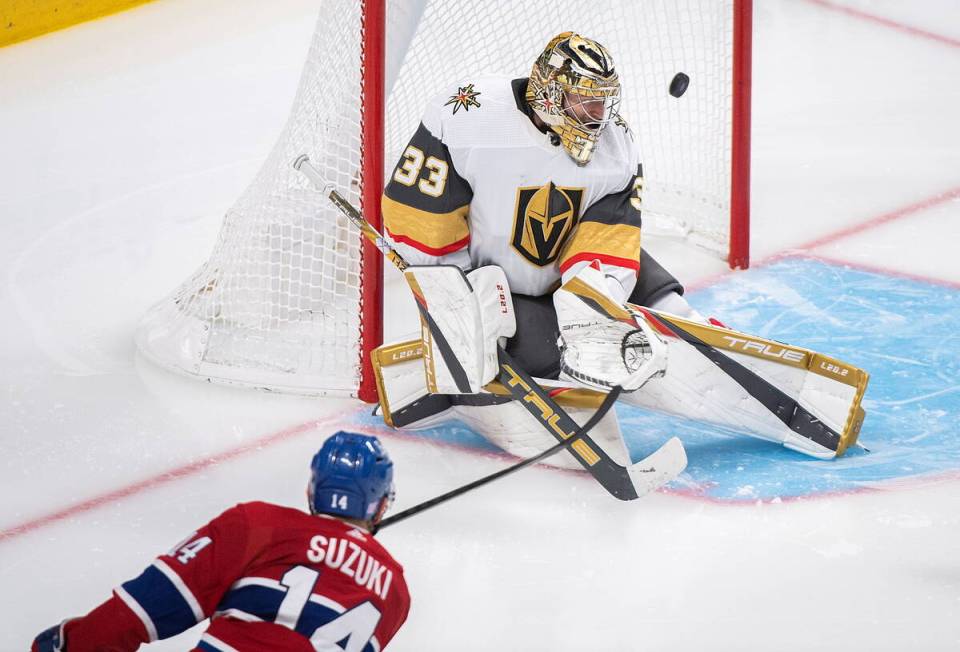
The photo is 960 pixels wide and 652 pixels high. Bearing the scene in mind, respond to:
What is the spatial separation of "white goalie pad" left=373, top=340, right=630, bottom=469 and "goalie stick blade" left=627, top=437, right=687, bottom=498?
8 cm

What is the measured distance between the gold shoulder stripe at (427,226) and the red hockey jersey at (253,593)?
1.17 m

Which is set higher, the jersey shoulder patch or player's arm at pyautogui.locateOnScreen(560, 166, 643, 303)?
the jersey shoulder patch

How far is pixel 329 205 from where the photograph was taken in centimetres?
341

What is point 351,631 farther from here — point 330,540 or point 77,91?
point 77,91

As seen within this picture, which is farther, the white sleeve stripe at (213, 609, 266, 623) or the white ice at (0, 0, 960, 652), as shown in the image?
the white ice at (0, 0, 960, 652)

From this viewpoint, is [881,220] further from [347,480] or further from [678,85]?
[347,480]

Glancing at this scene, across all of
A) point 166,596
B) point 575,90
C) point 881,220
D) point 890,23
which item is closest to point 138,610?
point 166,596

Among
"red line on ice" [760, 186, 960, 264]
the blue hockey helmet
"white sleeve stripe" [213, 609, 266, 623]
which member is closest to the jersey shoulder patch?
the blue hockey helmet

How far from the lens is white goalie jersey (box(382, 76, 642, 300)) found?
A: 2859 mm

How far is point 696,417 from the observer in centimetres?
301

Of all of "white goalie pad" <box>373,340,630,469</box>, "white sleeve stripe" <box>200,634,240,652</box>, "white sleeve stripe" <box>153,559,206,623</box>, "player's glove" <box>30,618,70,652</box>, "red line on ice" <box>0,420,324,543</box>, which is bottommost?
"red line on ice" <box>0,420,324,543</box>

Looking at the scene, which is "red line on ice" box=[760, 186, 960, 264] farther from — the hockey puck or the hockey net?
the hockey puck

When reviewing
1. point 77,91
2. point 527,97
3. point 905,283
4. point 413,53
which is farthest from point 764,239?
point 77,91

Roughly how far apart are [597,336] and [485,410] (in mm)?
326
